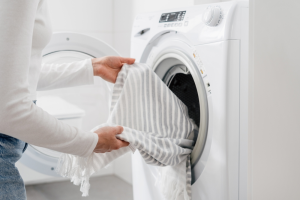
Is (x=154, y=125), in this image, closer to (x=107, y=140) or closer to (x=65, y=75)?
(x=107, y=140)

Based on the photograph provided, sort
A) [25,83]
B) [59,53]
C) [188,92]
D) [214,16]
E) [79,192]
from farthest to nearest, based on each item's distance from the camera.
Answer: [79,192]
[59,53]
[188,92]
[214,16]
[25,83]

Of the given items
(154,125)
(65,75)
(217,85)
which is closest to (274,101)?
(217,85)

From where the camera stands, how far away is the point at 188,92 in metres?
1.16

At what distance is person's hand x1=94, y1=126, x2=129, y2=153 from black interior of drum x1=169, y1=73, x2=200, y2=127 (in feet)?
1.23

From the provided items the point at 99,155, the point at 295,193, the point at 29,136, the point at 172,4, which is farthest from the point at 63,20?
the point at 295,193

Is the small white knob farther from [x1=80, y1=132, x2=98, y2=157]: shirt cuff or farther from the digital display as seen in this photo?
[x1=80, y1=132, x2=98, y2=157]: shirt cuff

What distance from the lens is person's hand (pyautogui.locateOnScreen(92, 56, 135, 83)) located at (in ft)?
3.45

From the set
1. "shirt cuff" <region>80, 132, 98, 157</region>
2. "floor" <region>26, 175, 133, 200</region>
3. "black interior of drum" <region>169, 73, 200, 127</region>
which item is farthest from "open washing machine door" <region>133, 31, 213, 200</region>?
"floor" <region>26, 175, 133, 200</region>

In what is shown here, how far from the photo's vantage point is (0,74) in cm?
60

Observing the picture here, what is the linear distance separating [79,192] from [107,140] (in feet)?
4.37

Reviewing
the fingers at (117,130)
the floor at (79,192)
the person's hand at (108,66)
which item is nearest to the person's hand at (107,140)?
the fingers at (117,130)

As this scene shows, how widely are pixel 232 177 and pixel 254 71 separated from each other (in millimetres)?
310

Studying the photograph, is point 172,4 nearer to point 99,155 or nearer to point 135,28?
point 135,28

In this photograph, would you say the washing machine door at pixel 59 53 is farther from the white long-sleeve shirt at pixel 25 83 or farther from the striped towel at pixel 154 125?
the white long-sleeve shirt at pixel 25 83
